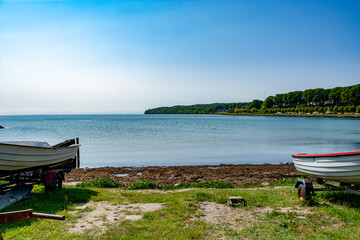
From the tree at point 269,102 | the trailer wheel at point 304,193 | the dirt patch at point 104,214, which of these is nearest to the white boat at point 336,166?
the trailer wheel at point 304,193

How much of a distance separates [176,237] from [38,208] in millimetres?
4056

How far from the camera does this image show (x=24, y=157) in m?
7.98

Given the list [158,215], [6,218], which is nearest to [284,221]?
[158,215]

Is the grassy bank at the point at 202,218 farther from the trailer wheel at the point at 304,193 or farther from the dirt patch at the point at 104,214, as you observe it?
the trailer wheel at the point at 304,193

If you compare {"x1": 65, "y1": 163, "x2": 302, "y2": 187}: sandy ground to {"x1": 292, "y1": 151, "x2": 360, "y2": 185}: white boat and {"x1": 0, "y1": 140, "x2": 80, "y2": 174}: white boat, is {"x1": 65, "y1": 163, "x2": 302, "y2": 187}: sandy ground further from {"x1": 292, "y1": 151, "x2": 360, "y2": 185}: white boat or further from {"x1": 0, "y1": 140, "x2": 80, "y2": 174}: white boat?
{"x1": 292, "y1": 151, "x2": 360, "y2": 185}: white boat

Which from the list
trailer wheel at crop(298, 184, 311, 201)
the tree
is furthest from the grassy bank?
the tree

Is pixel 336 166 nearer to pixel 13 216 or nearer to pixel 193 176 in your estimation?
pixel 13 216

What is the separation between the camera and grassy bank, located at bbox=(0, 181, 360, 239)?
5562 mm

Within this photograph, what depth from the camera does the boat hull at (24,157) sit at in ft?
24.4

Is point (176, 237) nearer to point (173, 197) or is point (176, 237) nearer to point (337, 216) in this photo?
point (173, 197)

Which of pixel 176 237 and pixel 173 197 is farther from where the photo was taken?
pixel 173 197

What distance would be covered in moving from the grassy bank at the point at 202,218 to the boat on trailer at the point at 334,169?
0.41 m

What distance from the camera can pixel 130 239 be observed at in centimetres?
533

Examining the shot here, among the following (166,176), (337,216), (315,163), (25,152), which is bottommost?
(166,176)
